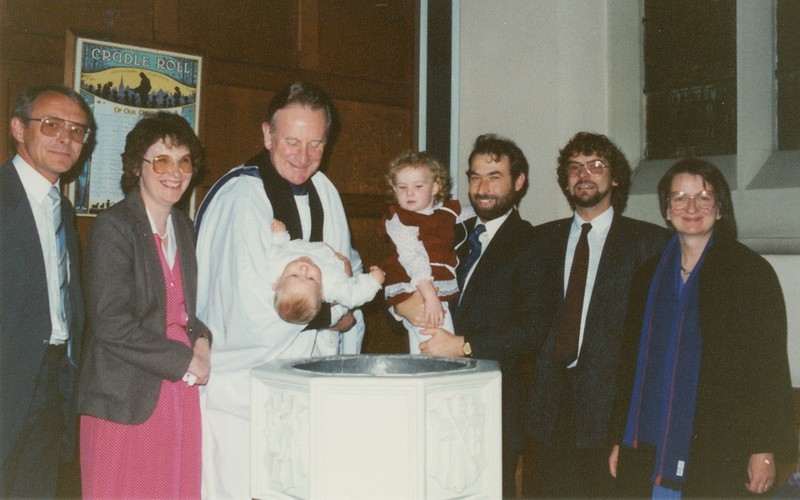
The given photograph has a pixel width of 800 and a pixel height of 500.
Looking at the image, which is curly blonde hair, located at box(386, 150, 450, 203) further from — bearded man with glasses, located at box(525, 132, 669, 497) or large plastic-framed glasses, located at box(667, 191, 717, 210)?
large plastic-framed glasses, located at box(667, 191, 717, 210)

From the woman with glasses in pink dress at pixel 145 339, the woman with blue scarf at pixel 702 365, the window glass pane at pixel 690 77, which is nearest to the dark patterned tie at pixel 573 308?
the woman with blue scarf at pixel 702 365

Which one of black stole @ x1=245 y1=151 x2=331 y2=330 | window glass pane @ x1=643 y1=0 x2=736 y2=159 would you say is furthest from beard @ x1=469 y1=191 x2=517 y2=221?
window glass pane @ x1=643 y1=0 x2=736 y2=159

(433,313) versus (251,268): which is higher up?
(251,268)

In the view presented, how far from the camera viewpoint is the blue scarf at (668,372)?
2525 millimetres

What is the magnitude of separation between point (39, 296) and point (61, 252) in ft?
0.62

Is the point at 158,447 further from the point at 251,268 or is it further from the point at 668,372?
the point at 668,372

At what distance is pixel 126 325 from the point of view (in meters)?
2.35

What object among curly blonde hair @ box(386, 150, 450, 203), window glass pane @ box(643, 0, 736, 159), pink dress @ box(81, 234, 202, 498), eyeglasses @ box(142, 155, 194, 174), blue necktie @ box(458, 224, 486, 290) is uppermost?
window glass pane @ box(643, 0, 736, 159)

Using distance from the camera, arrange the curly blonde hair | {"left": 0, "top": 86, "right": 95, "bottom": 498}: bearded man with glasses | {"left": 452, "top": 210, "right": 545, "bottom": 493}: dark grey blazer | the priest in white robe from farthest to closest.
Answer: the curly blonde hair, {"left": 452, "top": 210, "right": 545, "bottom": 493}: dark grey blazer, {"left": 0, "top": 86, "right": 95, "bottom": 498}: bearded man with glasses, the priest in white robe

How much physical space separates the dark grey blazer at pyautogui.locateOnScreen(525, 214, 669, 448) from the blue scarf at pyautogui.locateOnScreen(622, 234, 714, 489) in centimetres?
17

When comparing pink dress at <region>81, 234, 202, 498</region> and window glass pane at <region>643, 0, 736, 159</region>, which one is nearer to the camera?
pink dress at <region>81, 234, 202, 498</region>

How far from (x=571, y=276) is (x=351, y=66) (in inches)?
75.0

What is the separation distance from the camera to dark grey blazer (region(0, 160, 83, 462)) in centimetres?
236

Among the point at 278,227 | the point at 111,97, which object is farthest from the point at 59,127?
the point at 278,227
